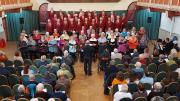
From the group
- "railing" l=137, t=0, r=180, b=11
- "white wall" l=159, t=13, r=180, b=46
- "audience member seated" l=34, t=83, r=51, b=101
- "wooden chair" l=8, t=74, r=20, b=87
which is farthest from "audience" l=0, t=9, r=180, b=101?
"railing" l=137, t=0, r=180, b=11

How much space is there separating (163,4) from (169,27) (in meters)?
1.66

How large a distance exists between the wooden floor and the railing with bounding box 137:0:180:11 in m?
5.35

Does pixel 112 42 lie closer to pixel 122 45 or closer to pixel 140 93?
pixel 122 45

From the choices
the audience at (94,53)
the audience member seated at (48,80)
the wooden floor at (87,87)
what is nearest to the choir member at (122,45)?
the audience at (94,53)

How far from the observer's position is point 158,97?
659 centimetres

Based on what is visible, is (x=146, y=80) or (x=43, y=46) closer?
(x=146, y=80)

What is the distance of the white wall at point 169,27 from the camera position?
15.2m

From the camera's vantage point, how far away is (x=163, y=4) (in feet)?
50.0

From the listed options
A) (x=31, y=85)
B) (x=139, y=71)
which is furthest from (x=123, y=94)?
(x=31, y=85)

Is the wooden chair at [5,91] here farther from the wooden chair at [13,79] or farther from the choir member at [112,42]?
the choir member at [112,42]

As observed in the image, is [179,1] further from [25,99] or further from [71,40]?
[25,99]

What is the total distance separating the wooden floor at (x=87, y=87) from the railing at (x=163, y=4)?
5.35m

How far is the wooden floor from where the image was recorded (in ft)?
30.9

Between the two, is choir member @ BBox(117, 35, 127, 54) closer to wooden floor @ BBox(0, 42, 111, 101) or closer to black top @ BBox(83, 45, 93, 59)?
wooden floor @ BBox(0, 42, 111, 101)
